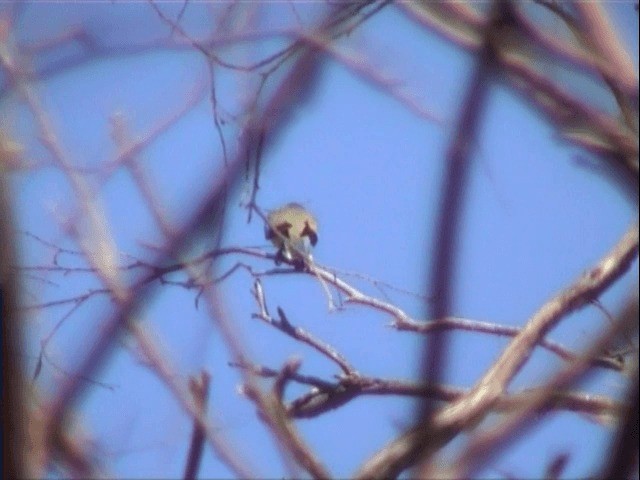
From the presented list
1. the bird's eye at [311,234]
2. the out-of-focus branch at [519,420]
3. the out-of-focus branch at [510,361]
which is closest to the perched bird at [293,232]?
the bird's eye at [311,234]

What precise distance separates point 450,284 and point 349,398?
17.8 inches

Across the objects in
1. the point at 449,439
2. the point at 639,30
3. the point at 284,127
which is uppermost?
the point at 284,127

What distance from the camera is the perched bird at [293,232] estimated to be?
3.57 feet

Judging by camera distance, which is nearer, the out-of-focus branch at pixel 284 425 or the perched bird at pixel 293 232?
the out-of-focus branch at pixel 284 425

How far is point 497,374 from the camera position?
634mm

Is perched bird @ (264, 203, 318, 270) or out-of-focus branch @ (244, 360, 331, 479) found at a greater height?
perched bird @ (264, 203, 318, 270)

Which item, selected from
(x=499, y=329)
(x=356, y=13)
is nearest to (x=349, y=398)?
(x=499, y=329)

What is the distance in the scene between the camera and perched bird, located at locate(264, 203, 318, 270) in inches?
42.8

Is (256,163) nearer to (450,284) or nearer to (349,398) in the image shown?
(349,398)

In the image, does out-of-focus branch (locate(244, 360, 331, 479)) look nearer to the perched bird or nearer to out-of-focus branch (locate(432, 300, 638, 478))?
out-of-focus branch (locate(432, 300, 638, 478))

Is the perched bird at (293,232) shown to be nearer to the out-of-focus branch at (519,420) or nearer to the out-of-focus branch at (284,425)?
the out-of-focus branch at (284,425)

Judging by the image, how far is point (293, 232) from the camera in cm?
123

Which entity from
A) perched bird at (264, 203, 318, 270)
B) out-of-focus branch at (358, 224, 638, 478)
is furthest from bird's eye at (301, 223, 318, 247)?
out-of-focus branch at (358, 224, 638, 478)

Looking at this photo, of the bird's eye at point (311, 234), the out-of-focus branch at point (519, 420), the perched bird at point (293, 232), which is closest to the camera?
the out-of-focus branch at point (519, 420)
